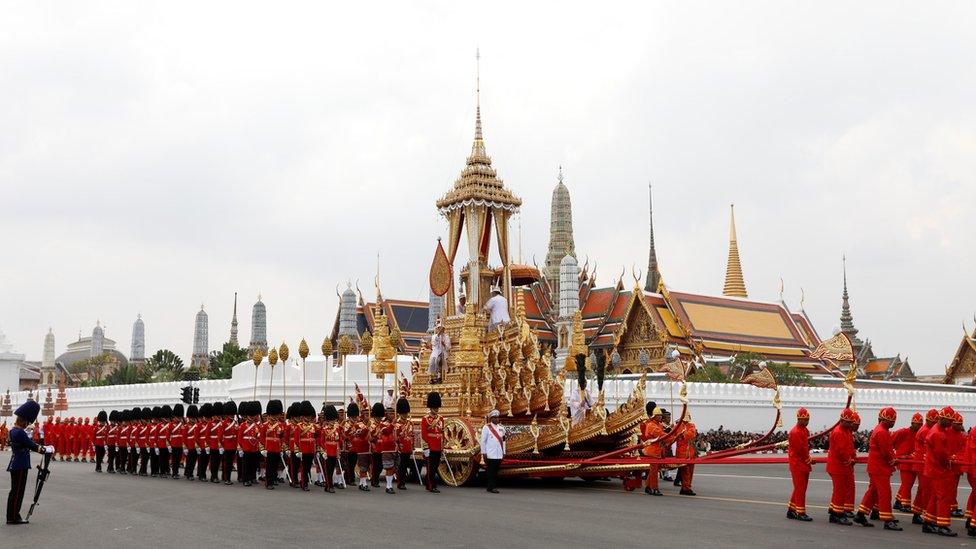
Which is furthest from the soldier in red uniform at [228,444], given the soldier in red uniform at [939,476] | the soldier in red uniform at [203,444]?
the soldier in red uniform at [939,476]

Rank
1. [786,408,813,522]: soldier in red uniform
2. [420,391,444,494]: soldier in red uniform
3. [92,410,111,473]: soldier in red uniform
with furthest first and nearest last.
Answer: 1. [92,410,111,473]: soldier in red uniform
2. [420,391,444,494]: soldier in red uniform
3. [786,408,813,522]: soldier in red uniform

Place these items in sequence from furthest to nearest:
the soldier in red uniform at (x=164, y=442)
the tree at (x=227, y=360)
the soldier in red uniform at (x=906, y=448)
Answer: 1. the tree at (x=227, y=360)
2. the soldier in red uniform at (x=164, y=442)
3. the soldier in red uniform at (x=906, y=448)

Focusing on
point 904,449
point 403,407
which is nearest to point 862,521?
point 904,449

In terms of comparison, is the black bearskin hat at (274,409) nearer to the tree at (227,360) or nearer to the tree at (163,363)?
the tree at (227,360)

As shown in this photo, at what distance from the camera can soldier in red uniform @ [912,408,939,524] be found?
10266mm

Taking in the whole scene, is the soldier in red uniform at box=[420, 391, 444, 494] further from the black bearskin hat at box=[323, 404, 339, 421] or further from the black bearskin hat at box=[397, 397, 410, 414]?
the black bearskin hat at box=[323, 404, 339, 421]

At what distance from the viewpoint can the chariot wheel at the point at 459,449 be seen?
15.0 m

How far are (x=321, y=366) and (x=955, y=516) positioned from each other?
21.8 m

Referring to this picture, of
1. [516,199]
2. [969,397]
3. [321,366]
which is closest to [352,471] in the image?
[516,199]

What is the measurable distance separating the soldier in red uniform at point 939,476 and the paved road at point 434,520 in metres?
0.22

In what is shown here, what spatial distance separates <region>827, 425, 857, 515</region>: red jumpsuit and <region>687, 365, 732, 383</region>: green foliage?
85.5 ft

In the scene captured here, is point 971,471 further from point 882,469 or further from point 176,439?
point 176,439

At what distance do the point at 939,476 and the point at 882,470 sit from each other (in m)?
0.60

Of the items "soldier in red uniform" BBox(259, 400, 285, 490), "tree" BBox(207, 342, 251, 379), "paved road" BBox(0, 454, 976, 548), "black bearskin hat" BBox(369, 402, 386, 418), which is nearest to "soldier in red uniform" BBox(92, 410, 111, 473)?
"paved road" BBox(0, 454, 976, 548)
